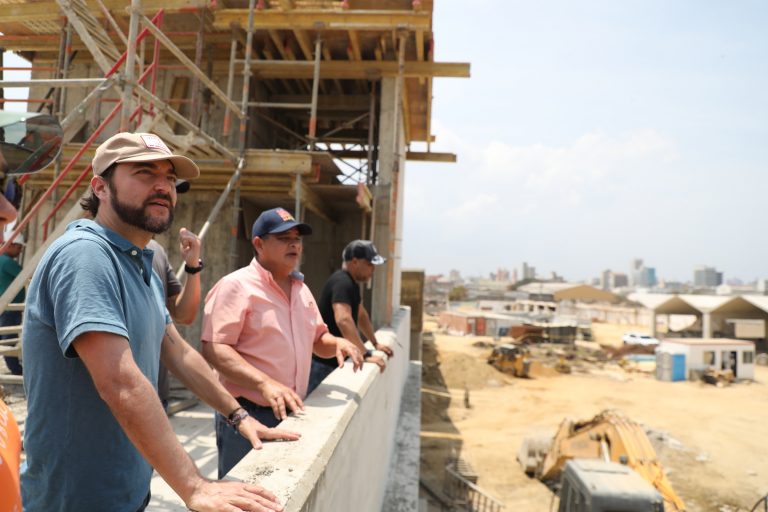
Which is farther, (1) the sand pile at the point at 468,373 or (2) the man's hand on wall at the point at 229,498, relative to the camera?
(1) the sand pile at the point at 468,373

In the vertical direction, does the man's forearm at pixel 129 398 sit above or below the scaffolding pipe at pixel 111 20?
below

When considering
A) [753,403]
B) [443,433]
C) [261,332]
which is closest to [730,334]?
[753,403]

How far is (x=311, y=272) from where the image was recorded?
10.0 m

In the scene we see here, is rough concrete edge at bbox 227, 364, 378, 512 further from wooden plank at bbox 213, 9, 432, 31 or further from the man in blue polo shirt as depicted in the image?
wooden plank at bbox 213, 9, 432, 31

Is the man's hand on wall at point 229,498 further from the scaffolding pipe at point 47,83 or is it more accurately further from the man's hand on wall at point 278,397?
the scaffolding pipe at point 47,83

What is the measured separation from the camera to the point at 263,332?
2.56 meters

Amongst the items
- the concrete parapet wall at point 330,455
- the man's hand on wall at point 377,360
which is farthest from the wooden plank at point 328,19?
the concrete parapet wall at point 330,455

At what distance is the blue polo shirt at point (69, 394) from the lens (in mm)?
1316

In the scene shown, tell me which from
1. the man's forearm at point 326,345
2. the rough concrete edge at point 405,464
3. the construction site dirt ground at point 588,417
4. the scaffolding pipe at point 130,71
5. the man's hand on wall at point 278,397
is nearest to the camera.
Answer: the man's hand on wall at point 278,397

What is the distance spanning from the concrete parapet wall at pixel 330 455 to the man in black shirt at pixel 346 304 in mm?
288

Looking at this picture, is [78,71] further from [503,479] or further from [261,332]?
[503,479]

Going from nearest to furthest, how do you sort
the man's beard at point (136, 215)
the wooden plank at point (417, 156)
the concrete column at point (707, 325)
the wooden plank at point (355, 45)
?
the man's beard at point (136, 215), the wooden plank at point (355, 45), the wooden plank at point (417, 156), the concrete column at point (707, 325)

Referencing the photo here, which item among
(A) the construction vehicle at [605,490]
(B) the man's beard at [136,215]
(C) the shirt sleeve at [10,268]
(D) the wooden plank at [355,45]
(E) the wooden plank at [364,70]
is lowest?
(A) the construction vehicle at [605,490]

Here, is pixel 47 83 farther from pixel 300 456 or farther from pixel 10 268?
pixel 300 456
